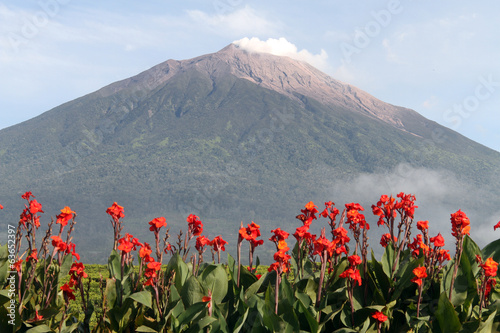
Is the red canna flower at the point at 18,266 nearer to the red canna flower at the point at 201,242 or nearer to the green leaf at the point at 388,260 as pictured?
the red canna flower at the point at 201,242

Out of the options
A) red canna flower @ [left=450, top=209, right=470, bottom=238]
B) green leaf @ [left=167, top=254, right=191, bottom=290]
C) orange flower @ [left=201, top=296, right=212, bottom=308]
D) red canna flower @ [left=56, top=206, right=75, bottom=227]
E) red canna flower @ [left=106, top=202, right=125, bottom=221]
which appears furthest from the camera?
red canna flower @ [left=106, top=202, right=125, bottom=221]

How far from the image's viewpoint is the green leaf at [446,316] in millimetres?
3174

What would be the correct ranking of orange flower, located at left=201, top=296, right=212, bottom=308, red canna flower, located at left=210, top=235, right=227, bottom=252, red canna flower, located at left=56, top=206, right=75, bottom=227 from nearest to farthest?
1. orange flower, located at left=201, top=296, right=212, bottom=308
2. red canna flower, located at left=56, top=206, right=75, bottom=227
3. red canna flower, located at left=210, top=235, right=227, bottom=252

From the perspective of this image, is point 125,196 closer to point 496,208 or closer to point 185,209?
point 185,209

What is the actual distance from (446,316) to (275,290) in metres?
1.20

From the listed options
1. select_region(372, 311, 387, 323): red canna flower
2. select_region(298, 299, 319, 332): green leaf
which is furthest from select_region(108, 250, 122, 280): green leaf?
select_region(372, 311, 387, 323): red canna flower

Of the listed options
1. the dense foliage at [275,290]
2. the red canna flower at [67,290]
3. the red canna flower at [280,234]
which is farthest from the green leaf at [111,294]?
the red canna flower at [280,234]

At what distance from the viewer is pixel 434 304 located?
3.67 meters

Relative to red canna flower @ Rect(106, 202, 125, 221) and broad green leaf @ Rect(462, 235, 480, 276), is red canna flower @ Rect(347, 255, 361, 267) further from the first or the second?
red canna flower @ Rect(106, 202, 125, 221)

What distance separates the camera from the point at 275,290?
123 inches

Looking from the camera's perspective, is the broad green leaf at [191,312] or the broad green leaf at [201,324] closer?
the broad green leaf at [201,324]

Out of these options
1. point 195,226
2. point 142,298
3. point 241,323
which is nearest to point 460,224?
point 241,323

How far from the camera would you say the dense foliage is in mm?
3221

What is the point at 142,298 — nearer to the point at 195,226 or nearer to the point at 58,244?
the point at 195,226
